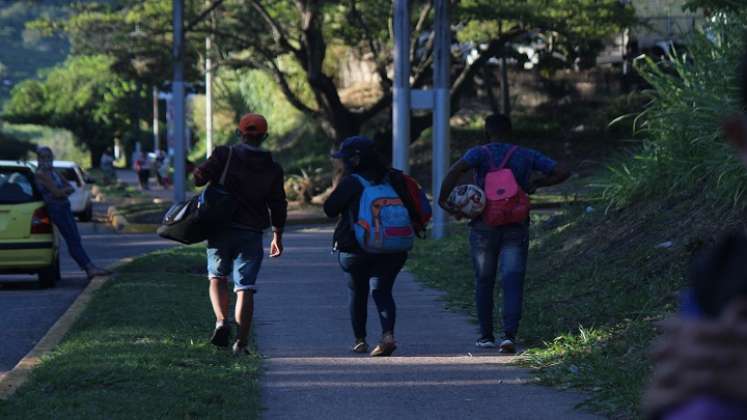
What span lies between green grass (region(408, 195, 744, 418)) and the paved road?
Answer: 362 centimetres

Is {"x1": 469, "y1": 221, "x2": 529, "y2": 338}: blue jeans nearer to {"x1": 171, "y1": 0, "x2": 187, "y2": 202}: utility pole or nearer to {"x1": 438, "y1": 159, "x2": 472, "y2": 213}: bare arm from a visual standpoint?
{"x1": 438, "y1": 159, "x2": 472, "y2": 213}: bare arm

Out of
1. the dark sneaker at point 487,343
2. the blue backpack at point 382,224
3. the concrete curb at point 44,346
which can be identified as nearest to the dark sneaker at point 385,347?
the blue backpack at point 382,224

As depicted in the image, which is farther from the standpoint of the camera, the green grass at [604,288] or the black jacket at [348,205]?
the black jacket at [348,205]

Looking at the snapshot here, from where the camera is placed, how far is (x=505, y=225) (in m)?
9.40

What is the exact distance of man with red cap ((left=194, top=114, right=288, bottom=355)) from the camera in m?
9.05

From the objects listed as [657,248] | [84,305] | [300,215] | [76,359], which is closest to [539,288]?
[657,248]

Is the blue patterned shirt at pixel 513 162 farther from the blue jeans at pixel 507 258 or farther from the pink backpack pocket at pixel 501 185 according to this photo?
the blue jeans at pixel 507 258

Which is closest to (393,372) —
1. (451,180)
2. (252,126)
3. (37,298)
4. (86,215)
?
(451,180)

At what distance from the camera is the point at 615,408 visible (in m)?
7.28

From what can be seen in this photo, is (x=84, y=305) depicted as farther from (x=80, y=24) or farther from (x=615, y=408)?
(x=80, y=24)

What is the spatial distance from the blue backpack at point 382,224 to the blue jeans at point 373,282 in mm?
152

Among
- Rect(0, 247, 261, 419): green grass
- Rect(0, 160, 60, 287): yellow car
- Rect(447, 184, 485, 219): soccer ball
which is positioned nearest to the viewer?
Rect(0, 247, 261, 419): green grass

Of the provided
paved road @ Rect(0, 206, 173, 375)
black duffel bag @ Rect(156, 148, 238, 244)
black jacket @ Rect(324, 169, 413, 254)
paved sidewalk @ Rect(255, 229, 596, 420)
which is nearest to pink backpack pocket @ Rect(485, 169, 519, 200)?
black jacket @ Rect(324, 169, 413, 254)

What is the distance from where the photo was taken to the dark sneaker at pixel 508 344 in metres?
9.34
